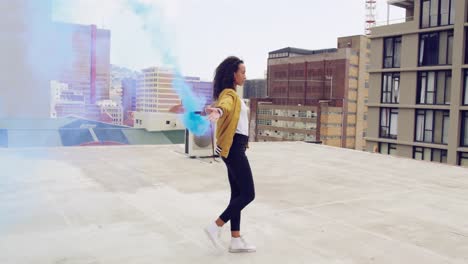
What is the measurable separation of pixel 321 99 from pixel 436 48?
4168 cm

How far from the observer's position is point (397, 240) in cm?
377

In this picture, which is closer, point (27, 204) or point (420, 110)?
point (27, 204)

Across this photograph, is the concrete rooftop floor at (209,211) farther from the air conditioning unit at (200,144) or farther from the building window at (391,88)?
the building window at (391,88)

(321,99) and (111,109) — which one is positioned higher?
(321,99)

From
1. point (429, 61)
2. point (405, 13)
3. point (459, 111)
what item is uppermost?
point (405, 13)

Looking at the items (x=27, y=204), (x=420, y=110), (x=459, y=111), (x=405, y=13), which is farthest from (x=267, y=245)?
(x=405, y=13)

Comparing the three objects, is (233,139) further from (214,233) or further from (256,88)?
(256,88)

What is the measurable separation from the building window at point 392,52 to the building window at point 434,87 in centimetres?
205

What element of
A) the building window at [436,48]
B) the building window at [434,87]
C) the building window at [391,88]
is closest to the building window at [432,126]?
the building window at [434,87]

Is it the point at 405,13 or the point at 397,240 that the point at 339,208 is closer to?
the point at 397,240

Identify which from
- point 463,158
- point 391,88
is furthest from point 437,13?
point 463,158

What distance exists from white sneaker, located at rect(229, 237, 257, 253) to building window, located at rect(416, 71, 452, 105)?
21412mm

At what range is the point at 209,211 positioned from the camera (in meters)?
4.58

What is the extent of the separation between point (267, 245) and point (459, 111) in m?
20.8
